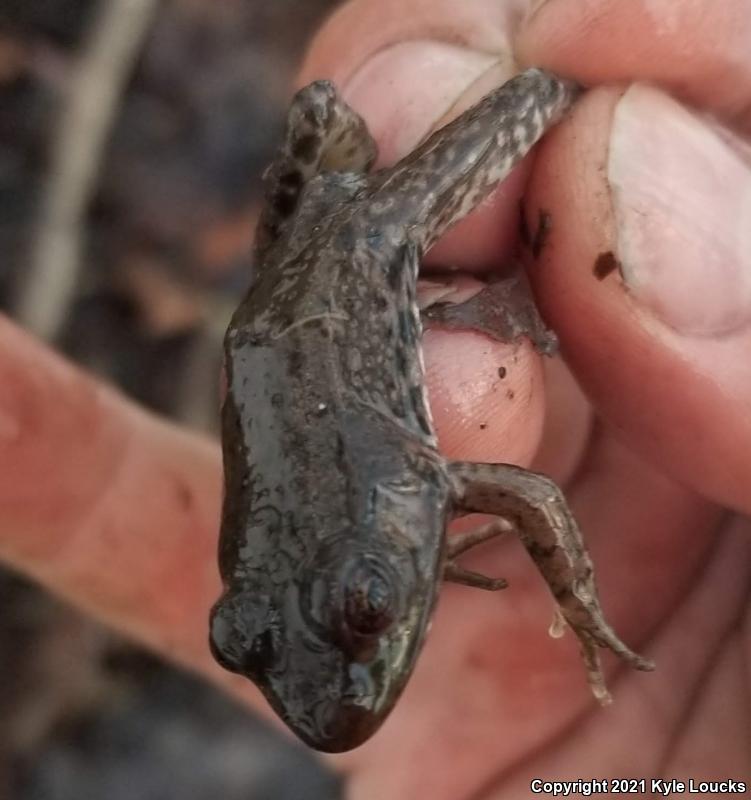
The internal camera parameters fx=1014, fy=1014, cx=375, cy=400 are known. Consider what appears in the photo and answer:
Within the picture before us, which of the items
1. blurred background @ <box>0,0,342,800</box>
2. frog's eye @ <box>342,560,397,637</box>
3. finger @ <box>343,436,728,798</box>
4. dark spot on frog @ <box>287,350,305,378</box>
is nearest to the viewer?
frog's eye @ <box>342,560,397,637</box>

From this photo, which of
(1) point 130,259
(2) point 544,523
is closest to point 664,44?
(2) point 544,523

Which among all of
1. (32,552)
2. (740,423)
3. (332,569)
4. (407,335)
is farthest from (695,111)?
(32,552)

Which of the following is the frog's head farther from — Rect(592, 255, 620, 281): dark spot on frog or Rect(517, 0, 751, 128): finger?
Rect(517, 0, 751, 128): finger

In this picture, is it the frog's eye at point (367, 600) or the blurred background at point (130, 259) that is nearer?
the frog's eye at point (367, 600)

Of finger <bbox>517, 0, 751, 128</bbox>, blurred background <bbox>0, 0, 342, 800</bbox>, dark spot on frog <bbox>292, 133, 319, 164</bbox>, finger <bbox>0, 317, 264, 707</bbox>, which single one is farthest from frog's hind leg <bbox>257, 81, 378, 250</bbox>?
blurred background <bbox>0, 0, 342, 800</bbox>

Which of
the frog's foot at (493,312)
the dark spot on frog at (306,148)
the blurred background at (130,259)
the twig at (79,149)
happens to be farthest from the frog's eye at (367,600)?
the twig at (79,149)

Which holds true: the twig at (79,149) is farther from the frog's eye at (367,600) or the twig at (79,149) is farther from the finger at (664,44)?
the frog's eye at (367,600)

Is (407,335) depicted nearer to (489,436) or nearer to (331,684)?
(489,436)

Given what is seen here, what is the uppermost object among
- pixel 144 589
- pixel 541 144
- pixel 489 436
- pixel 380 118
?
pixel 541 144
